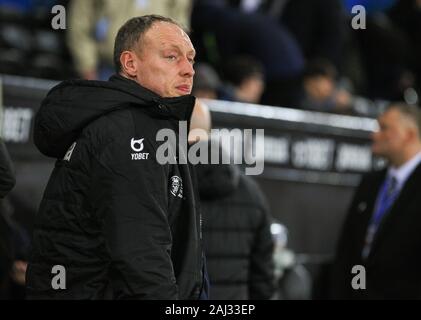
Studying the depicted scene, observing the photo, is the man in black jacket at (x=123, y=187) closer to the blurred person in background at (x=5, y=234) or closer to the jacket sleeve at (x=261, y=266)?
the blurred person in background at (x=5, y=234)

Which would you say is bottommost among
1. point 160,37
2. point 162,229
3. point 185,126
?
point 162,229

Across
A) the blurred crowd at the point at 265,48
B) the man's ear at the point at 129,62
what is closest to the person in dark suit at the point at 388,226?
the blurred crowd at the point at 265,48

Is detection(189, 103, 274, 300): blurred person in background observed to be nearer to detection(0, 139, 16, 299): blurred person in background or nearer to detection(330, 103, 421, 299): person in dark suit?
detection(0, 139, 16, 299): blurred person in background

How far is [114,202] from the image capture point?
3.26 m

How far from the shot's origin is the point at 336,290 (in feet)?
21.6

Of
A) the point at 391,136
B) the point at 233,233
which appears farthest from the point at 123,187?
the point at 391,136

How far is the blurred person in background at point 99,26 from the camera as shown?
26.9ft

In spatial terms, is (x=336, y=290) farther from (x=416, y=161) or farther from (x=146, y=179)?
(x=146, y=179)

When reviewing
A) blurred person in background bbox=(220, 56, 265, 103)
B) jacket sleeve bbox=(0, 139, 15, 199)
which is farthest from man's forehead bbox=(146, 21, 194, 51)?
blurred person in background bbox=(220, 56, 265, 103)

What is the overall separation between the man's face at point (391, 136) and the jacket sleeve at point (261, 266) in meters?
1.79

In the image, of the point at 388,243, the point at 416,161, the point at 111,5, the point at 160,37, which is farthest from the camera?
the point at 111,5

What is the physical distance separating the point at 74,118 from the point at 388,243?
329 cm

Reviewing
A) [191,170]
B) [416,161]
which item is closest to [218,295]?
[191,170]

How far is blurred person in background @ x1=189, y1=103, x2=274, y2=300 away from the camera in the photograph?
489 centimetres
